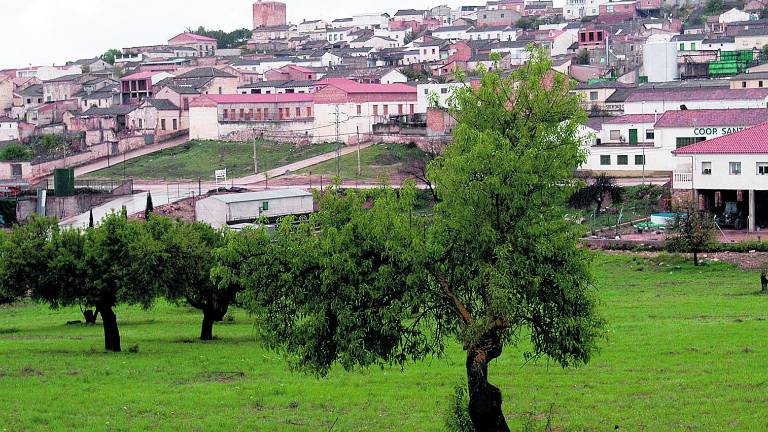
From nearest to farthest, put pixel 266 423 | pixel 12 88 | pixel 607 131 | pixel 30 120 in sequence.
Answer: pixel 266 423 < pixel 607 131 < pixel 30 120 < pixel 12 88

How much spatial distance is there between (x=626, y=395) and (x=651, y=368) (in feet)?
7.89

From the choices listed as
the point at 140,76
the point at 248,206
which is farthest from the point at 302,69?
the point at 248,206

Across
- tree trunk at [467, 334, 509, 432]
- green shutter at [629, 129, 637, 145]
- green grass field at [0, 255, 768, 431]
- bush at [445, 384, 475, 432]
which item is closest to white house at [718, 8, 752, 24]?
green shutter at [629, 129, 637, 145]

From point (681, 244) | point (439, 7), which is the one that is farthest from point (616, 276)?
point (439, 7)

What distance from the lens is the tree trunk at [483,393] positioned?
57.9 ft

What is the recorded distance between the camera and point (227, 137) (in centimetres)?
9012

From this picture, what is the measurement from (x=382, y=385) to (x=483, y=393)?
555 cm

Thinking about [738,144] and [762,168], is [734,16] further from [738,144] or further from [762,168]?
[762,168]

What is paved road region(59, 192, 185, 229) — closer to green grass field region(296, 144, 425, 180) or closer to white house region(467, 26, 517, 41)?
green grass field region(296, 144, 425, 180)

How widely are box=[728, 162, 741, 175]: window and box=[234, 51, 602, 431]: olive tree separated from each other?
3163 centimetres

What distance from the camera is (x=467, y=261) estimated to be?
18.0 meters

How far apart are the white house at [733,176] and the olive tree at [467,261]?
31.4 metres

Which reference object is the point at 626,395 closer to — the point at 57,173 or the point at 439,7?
the point at 57,173

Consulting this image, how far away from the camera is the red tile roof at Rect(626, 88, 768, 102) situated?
6731 cm
